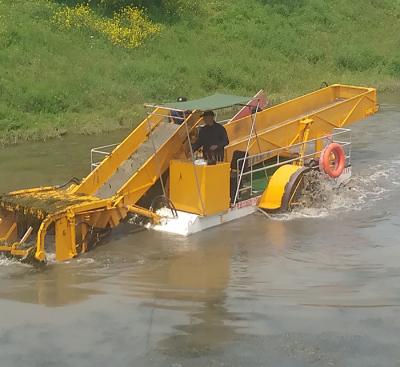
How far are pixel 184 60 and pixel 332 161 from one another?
1380 cm

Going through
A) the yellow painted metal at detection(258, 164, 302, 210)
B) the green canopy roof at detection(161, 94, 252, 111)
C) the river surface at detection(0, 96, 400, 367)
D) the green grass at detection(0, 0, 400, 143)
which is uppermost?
the green grass at detection(0, 0, 400, 143)

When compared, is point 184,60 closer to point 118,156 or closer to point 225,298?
point 118,156

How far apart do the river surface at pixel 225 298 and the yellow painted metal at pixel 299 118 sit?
56.3 inches

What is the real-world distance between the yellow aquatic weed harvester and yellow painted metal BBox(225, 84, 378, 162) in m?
0.02

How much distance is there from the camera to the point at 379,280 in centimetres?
896

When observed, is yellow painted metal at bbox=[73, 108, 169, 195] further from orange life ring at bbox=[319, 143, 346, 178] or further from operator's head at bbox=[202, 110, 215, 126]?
orange life ring at bbox=[319, 143, 346, 178]

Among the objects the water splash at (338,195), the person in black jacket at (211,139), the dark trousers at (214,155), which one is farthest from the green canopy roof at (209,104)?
the water splash at (338,195)

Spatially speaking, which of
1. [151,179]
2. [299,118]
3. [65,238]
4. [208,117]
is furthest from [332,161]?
[65,238]

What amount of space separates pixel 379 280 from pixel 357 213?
307cm

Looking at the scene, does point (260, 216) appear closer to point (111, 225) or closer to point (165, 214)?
point (165, 214)

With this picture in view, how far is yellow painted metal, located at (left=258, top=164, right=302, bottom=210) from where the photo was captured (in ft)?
38.8

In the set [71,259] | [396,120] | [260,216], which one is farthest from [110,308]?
[396,120]

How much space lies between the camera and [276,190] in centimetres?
→ 1190

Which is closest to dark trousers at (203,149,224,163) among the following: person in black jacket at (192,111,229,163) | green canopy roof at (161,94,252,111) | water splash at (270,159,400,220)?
person in black jacket at (192,111,229,163)
